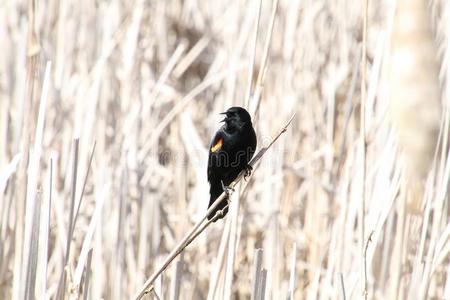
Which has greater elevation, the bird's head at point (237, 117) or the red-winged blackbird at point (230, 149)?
the bird's head at point (237, 117)

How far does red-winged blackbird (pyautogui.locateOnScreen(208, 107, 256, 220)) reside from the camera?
6.40 ft

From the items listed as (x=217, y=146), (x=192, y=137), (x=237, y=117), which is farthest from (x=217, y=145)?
(x=192, y=137)

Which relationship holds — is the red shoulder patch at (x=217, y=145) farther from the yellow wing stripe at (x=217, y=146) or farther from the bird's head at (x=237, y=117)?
the bird's head at (x=237, y=117)

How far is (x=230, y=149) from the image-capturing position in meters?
2.03

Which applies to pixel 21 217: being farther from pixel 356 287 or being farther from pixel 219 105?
pixel 219 105

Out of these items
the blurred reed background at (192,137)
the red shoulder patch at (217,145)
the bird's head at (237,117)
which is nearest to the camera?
the blurred reed background at (192,137)

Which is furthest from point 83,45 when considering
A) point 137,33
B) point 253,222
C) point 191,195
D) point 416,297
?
point 416,297

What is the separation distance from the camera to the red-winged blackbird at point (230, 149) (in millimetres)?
1951

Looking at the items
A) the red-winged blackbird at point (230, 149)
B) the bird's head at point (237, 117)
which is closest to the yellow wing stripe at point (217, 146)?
the red-winged blackbird at point (230, 149)

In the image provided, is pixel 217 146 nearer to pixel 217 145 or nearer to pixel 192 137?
pixel 217 145

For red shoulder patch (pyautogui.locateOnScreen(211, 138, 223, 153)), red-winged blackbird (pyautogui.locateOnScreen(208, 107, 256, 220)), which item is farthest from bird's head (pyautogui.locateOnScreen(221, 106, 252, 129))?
red shoulder patch (pyautogui.locateOnScreen(211, 138, 223, 153))

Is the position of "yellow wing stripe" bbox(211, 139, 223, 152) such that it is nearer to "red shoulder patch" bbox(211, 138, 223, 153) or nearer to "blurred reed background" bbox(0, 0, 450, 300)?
"red shoulder patch" bbox(211, 138, 223, 153)

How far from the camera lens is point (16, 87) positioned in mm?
2260

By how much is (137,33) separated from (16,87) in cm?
54
